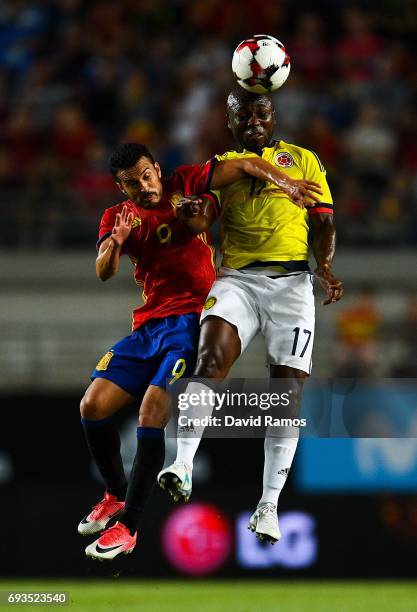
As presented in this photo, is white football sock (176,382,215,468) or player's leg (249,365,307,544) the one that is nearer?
white football sock (176,382,215,468)

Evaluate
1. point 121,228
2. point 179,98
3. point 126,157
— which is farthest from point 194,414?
point 179,98

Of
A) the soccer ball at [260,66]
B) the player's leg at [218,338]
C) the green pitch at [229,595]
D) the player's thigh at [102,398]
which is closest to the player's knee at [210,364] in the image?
the player's leg at [218,338]

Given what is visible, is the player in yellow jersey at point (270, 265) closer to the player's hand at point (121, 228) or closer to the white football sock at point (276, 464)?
the white football sock at point (276, 464)

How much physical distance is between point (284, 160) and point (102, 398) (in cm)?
182

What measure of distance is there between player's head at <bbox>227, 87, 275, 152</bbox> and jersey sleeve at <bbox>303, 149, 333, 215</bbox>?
0.32 m

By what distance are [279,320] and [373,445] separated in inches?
197

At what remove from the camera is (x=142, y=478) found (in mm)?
7703

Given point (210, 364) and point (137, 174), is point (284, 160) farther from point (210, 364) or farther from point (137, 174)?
point (210, 364)

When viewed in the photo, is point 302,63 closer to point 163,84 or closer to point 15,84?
point 163,84

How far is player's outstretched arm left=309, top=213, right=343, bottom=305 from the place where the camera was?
306 inches

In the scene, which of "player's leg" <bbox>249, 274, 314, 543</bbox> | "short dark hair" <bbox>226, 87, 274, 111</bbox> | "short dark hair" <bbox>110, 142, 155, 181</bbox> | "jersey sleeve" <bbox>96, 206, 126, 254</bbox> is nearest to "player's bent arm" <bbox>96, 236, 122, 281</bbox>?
"jersey sleeve" <bbox>96, 206, 126, 254</bbox>

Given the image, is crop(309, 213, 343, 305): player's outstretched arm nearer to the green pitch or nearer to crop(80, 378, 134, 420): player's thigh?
crop(80, 378, 134, 420): player's thigh

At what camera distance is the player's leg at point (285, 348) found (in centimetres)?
788

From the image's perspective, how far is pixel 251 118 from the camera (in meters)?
7.88
